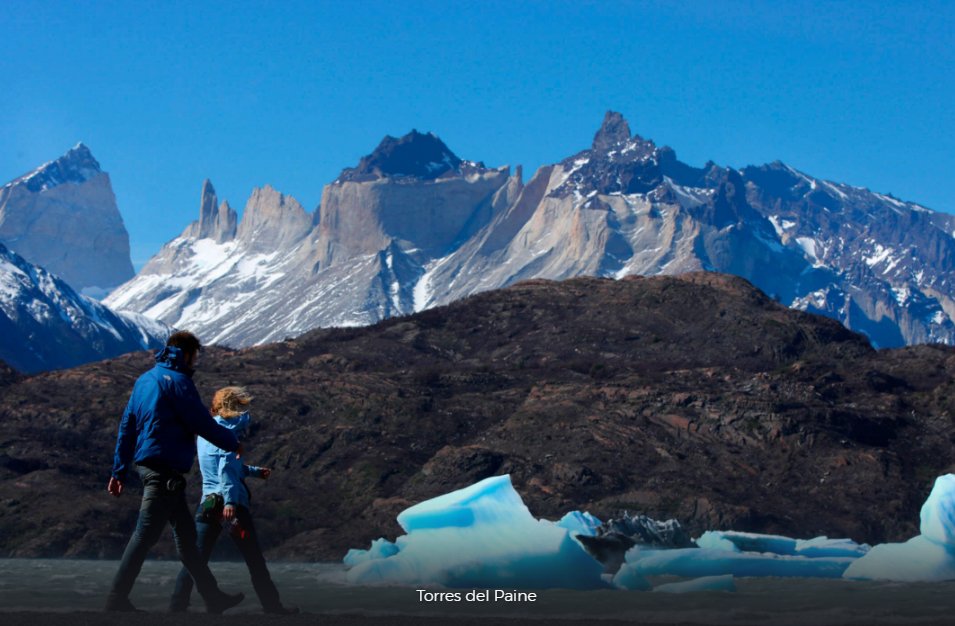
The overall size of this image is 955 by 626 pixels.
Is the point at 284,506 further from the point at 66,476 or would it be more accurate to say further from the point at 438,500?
the point at 438,500

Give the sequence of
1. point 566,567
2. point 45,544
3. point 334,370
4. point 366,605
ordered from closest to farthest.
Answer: point 366,605
point 566,567
point 45,544
point 334,370

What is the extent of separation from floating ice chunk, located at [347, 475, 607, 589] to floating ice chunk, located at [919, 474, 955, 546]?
1179 cm

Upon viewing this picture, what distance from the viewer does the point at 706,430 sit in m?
82.3

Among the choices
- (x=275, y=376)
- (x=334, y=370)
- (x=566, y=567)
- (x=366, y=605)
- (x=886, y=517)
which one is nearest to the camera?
(x=366, y=605)

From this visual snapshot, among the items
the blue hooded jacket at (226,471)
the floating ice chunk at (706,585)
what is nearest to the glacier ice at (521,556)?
the floating ice chunk at (706,585)

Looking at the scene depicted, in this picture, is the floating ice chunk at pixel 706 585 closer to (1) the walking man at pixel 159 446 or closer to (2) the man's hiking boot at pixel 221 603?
(2) the man's hiking boot at pixel 221 603

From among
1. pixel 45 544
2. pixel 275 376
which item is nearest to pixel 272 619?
pixel 45 544

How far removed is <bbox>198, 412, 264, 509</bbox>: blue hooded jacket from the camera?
1700 cm

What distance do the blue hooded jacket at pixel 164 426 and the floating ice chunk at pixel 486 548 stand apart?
1380cm

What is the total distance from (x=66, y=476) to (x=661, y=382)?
39.0 metres

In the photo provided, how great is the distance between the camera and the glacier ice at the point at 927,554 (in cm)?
3534

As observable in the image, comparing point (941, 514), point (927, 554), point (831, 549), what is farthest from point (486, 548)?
point (831, 549)

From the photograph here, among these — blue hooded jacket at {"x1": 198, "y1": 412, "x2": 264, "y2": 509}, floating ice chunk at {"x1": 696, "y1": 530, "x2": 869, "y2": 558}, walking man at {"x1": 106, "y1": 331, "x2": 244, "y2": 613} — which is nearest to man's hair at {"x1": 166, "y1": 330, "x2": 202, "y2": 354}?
walking man at {"x1": 106, "y1": 331, "x2": 244, "y2": 613}

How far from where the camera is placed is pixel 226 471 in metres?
17.0
